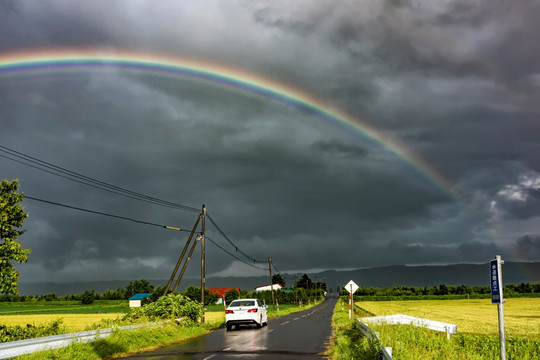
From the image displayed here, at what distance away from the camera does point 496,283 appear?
26.6 feet

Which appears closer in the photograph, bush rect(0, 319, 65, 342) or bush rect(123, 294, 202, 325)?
bush rect(0, 319, 65, 342)

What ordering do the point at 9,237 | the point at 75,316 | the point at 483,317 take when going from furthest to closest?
the point at 75,316, the point at 483,317, the point at 9,237

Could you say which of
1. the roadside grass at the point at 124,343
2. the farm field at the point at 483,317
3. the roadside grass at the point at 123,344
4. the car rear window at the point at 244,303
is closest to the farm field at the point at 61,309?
the farm field at the point at 483,317

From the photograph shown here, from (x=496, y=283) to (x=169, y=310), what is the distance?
18.7m

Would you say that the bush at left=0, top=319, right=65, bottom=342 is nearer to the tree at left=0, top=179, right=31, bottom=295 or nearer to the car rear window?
the tree at left=0, top=179, right=31, bottom=295

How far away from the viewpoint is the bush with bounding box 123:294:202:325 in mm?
23011

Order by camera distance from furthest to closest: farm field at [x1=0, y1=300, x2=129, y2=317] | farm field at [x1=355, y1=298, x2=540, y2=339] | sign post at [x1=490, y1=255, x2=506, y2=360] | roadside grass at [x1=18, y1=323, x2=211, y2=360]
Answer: farm field at [x1=0, y1=300, x2=129, y2=317] → farm field at [x1=355, y1=298, x2=540, y2=339] → roadside grass at [x1=18, y1=323, x2=211, y2=360] → sign post at [x1=490, y1=255, x2=506, y2=360]

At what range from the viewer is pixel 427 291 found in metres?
143

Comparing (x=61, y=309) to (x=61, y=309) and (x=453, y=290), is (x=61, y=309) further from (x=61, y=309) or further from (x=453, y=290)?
(x=453, y=290)

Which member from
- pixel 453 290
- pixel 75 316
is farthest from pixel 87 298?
pixel 453 290

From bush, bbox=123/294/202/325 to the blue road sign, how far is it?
17785 mm

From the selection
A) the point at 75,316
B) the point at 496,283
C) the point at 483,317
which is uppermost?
the point at 496,283

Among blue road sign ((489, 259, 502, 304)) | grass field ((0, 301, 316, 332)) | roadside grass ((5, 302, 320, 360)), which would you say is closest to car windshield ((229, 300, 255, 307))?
grass field ((0, 301, 316, 332))

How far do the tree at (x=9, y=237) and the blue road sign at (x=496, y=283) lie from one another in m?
21.0
